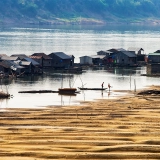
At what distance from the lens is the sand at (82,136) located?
39.3 ft

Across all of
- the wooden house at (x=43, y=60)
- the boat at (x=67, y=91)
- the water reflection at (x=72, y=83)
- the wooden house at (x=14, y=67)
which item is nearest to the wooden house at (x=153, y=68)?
the water reflection at (x=72, y=83)

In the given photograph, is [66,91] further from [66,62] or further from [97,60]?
[97,60]

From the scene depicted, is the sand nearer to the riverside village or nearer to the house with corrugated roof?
the riverside village

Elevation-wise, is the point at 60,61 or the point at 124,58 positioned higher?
the point at 124,58

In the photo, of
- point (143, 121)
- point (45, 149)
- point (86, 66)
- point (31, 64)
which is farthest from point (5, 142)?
point (86, 66)

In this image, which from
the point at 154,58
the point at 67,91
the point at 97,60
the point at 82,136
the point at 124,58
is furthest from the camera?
the point at 124,58

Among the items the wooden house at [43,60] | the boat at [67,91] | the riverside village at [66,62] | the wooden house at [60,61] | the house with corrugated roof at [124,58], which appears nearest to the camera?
the boat at [67,91]

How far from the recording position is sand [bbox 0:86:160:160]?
11977mm

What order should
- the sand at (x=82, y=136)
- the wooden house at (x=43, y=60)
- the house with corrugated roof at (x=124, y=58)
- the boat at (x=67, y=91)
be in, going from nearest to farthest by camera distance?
the sand at (x=82, y=136) → the boat at (x=67, y=91) → the wooden house at (x=43, y=60) → the house with corrugated roof at (x=124, y=58)

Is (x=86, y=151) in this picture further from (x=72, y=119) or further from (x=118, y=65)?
(x=118, y=65)

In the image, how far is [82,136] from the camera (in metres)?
14.4

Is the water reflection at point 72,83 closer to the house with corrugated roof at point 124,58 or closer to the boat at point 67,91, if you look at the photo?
the boat at point 67,91

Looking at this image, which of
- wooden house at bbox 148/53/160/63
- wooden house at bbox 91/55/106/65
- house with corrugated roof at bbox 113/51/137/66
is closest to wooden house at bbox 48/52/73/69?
wooden house at bbox 91/55/106/65

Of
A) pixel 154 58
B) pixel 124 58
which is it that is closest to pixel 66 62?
pixel 124 58
